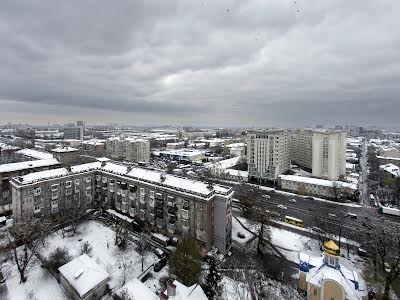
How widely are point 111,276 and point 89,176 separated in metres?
20.5

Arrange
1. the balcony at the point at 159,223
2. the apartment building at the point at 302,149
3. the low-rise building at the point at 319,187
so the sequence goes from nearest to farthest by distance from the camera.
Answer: the balcony at the point at 159,223 < the low-rise building at the point at 319,187 < the apartment building at the point at 302,149

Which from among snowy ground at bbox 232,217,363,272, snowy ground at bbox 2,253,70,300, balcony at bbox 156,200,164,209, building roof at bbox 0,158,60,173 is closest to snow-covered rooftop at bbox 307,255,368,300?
snowy ground at bbox 232,217,363,272

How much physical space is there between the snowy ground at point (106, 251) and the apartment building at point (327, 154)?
51.7m

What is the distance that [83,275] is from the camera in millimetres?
20516

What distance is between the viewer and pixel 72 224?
32562mm

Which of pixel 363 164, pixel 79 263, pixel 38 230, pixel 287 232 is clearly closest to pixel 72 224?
pixel 38 230

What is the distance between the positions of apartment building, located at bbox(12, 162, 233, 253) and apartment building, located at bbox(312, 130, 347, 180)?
4244 centimetres

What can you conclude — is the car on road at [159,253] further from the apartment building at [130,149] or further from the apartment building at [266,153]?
the apartment building at [130,149]

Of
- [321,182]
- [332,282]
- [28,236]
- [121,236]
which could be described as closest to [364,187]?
[321,182]

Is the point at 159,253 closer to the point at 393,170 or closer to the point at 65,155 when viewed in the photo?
the point at 65,155

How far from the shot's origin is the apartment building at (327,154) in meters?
58.3

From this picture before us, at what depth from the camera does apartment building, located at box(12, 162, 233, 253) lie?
2781 cm

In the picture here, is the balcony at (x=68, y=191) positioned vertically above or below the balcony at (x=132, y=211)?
above

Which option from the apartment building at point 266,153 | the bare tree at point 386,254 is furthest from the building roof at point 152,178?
the apartment building at point 266,153
